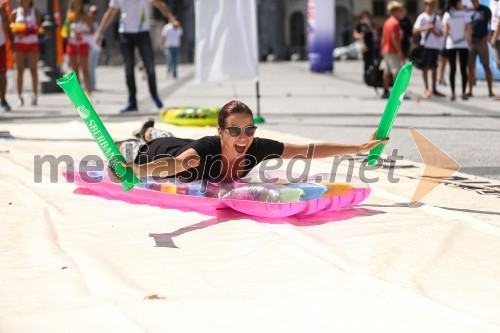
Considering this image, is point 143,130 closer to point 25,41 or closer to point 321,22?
point 25,41

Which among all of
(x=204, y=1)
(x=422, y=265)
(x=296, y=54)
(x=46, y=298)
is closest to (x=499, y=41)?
(x=204, y=1)

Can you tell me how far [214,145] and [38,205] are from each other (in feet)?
4.14

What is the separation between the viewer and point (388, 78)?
1708 centimetres

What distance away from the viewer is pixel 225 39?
493 inches

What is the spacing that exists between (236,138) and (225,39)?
682 cm

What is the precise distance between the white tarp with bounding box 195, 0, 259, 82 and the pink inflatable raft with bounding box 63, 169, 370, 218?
5.99m

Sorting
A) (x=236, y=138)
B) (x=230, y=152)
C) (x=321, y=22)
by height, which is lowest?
(x=230, y=152)

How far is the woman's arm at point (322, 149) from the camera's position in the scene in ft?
19.9

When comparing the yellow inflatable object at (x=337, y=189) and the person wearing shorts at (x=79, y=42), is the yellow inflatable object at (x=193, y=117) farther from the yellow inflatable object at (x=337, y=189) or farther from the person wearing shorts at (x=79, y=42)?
the person wearing shorts at (x=79, y=42)

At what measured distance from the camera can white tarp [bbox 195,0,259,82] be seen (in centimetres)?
1244

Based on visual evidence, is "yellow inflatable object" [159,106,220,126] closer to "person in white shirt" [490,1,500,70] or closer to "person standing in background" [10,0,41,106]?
"person standing in background" [10,0,41,106]

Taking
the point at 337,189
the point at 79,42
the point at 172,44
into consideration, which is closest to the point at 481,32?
the point at 79,42

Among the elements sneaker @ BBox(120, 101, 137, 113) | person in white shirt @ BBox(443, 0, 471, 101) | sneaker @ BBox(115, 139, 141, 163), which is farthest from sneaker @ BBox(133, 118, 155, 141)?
person in white shirt @ BBox(443, 0, 471, 101)

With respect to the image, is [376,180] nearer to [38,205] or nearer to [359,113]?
[38,205]
